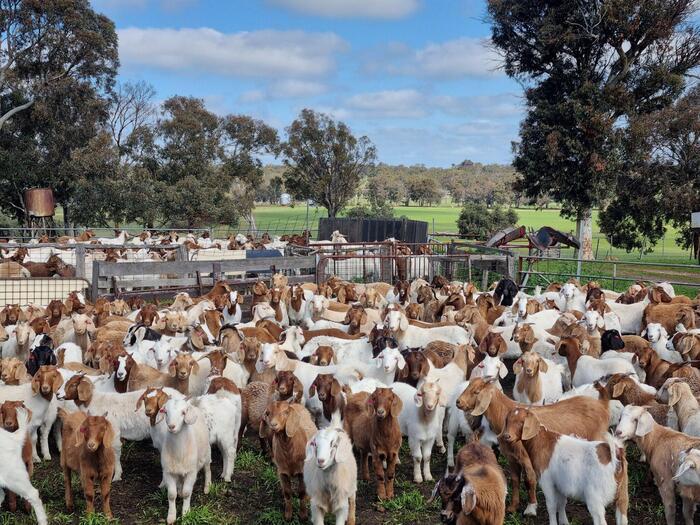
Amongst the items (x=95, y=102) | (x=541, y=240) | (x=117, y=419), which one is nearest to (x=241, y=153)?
(x=95, y=102)

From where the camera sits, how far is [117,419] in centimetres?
682

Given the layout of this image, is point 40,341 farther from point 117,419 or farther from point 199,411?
point 199,411

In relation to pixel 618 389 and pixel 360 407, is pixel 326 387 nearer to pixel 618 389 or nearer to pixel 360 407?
pixel 360 407

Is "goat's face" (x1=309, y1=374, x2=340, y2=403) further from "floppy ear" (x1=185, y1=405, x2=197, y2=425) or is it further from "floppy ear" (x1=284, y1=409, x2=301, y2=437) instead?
"floppy ear" (x1=185, y1=405, x2=197, y2=425)

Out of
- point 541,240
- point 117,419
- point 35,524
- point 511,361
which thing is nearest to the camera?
point 35,524

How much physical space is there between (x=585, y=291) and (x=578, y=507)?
7.86 meters

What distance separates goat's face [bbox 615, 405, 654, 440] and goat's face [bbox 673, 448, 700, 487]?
0.51 meters

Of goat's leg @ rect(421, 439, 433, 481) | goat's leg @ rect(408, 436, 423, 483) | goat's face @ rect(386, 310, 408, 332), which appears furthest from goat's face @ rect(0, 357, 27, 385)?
goat's face @ rect(386, 310, 408, 332)

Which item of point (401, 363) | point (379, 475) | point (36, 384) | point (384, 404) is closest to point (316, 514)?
point (379, 475)

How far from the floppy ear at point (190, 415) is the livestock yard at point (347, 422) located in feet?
0.05

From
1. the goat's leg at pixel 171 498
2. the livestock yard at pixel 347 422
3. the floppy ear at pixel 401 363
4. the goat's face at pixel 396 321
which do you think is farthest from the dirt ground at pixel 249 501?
the goat's face at pixel 396 321

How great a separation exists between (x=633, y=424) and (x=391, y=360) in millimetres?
2691

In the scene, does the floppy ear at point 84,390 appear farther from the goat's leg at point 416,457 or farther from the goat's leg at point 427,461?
the goat's leg at point 427,461

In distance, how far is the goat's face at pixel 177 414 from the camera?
582 centimetres
